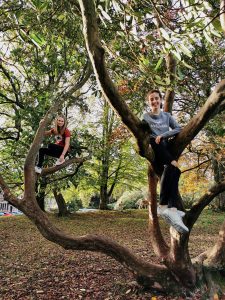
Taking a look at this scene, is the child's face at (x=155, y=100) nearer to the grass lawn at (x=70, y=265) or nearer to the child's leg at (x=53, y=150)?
the child's leg at (x=53, y=150)

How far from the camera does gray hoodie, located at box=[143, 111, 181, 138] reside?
4.36 m

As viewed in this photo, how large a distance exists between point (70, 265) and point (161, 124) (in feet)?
14.2

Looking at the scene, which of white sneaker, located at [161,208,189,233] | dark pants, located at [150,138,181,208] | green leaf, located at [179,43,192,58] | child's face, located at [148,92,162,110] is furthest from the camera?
child's face, located at [148,92,162,110]

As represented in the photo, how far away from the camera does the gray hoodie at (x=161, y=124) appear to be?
14.3 ft

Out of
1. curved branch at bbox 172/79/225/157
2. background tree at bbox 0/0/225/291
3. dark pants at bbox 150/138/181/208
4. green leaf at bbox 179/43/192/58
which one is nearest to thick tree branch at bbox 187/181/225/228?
background tree at bbox 0/0/225/291

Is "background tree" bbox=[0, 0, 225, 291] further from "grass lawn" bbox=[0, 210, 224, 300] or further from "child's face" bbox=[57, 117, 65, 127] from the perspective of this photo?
"child's face" bbox=[57, 117, 65, 127]

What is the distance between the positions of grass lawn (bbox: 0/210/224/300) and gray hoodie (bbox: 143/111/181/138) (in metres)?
2.57

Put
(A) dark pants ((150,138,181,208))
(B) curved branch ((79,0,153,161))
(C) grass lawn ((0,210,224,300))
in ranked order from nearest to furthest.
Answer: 1. (B) curved branch ((79,0,153,161))
2. (A) dark pants ((150,138,181,208))
3. (C) grass lawn ((0,210,224,300))

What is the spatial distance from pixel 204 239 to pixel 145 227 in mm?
3250

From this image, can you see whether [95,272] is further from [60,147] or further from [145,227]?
[145,227]

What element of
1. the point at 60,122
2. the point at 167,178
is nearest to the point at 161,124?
the point at 167,178

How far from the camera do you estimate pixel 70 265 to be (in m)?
7.25

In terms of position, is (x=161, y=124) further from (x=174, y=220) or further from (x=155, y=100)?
(x=174, y=220)

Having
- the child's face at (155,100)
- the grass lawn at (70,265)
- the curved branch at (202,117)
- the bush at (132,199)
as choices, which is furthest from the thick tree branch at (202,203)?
the bush at (132,199)
